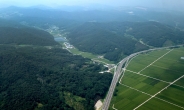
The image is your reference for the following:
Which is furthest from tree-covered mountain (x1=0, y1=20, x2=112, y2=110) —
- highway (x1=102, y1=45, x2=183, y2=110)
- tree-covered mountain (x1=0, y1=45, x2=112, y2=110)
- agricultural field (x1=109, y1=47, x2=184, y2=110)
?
agricultural field (x1=109, y1=47, x2=184, y2=110)

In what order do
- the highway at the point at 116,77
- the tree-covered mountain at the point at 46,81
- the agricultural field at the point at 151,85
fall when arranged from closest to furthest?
the tree-covered mountain at the point at 46,81 → the agricultural field at the point at 151,85 → the highway at the point at 116,77

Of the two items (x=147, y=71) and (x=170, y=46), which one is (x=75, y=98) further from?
(x=170, y=46)

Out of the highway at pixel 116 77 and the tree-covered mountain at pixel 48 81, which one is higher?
the tree-covered mountain at pixel 48 81

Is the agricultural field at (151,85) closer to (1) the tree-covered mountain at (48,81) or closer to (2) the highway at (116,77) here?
(2) the highway at (116,77)

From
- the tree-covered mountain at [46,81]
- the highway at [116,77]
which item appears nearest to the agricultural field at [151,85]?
the highway at [116,77]

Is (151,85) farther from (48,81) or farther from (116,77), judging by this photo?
(48,81)

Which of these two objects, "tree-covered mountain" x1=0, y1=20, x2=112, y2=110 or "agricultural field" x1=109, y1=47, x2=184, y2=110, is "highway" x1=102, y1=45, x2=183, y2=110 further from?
"tree-covered mountain" x1=0, y1=20, x2=112, y2=110

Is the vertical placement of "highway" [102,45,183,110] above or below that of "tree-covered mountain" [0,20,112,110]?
below

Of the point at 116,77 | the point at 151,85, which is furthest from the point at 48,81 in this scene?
the point at 151,85
